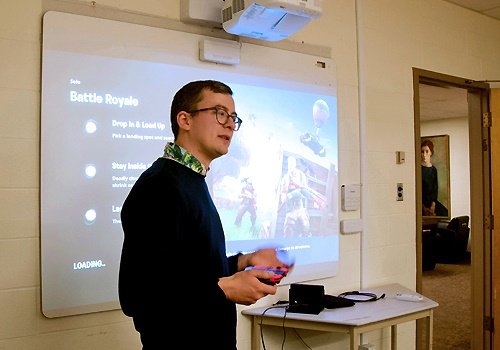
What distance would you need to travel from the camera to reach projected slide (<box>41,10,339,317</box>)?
200 centimetres

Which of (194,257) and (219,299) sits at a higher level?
(194,257)

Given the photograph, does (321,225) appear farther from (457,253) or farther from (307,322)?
(457,253)

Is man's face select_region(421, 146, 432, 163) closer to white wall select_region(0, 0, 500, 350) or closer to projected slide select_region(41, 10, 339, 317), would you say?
white wall select_region(0, 0, 500, 350)

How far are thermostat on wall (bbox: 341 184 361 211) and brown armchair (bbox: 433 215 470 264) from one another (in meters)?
5.41

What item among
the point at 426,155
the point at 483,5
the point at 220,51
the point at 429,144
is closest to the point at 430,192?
the point at 426,155

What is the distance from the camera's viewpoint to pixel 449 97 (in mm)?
6934

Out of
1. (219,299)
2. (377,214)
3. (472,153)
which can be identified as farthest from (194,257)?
(472,153)

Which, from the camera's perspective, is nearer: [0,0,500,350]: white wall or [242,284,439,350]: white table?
[0,0,500,350]: white wall

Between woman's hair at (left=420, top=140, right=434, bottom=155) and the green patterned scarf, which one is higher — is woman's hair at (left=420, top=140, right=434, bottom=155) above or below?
above

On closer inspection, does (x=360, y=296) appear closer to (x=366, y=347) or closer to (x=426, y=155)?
(x=366, y=347)

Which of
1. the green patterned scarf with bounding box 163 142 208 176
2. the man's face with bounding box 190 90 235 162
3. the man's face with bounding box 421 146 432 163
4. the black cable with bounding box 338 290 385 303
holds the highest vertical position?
the man's face with bounding box 421 146 432 163

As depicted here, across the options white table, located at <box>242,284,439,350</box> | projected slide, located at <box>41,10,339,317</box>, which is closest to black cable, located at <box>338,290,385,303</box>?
white table, located at <box>242,284,439,350</box>

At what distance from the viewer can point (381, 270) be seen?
3.24m

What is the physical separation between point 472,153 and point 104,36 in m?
3.20
